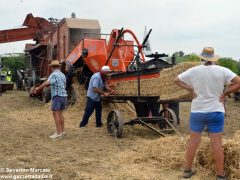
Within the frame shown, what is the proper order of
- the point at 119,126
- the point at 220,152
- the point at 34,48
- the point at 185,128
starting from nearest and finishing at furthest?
the point at 220,152
the point at 119,126
the point at 185,128
the point at 34,48

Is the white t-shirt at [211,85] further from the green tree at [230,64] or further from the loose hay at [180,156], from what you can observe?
the green tree at [230,64]

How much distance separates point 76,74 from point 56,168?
7.80 meters

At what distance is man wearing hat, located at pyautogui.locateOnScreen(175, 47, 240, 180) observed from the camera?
18.3 ft

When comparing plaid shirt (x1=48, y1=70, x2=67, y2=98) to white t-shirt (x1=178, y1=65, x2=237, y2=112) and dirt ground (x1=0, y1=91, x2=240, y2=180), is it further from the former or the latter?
white t-shirt (x1=178, y1=65, x2=237, y2=112)

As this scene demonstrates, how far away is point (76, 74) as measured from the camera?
44.7 feet

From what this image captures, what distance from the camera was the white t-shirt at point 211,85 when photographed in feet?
18.4

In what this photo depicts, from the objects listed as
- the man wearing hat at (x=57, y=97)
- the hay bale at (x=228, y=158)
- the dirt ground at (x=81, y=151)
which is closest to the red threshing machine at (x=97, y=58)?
the dirt ground at (x=81, y=151)

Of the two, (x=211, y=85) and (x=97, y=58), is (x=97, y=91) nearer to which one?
(x=97, y=58)

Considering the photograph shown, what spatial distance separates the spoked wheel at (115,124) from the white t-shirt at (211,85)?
3216mm

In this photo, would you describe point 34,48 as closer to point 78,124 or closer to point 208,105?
point 78,124

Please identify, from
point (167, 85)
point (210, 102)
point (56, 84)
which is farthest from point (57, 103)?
point (210, 102)

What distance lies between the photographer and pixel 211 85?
562cm

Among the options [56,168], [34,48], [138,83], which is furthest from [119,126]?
[34,48]

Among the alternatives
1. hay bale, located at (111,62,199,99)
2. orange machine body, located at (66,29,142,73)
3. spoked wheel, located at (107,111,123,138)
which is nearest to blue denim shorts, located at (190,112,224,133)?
hay bale, located at (111,62,199,99)
